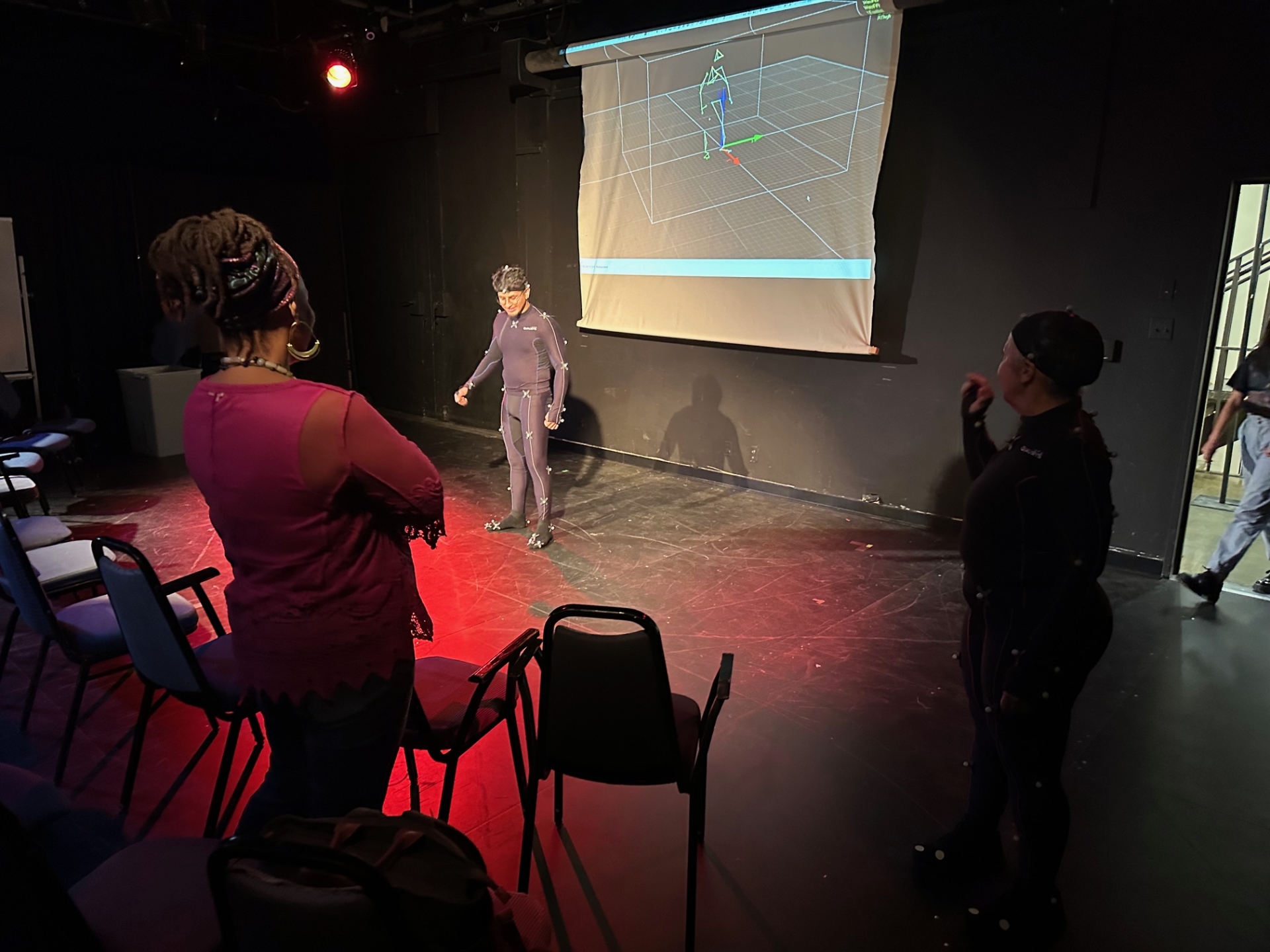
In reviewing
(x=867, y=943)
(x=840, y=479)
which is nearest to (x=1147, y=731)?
(x=867, y=943)

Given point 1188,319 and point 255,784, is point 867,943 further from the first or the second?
point 1188,319

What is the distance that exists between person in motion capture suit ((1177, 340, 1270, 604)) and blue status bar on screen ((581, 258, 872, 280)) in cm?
206

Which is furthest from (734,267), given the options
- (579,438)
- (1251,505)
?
(1251,505)

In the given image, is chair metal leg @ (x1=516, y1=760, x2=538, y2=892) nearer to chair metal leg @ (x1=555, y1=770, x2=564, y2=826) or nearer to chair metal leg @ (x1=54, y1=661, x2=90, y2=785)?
chair metal leg @ (x1=555, y1=770, x2=564, y2=826)

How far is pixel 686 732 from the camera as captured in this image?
6.66ft

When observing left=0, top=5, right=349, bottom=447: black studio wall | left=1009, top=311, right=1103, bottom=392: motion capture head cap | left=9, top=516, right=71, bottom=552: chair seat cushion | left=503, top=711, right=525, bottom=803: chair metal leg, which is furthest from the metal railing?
left=0, top=5, right=349, bottom=447: black studio wall

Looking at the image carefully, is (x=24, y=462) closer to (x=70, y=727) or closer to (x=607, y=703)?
(x=70, y=727)

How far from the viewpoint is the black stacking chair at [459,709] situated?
1.93 m

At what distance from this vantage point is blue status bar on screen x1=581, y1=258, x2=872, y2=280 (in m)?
5.17

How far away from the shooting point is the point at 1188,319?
414 cm

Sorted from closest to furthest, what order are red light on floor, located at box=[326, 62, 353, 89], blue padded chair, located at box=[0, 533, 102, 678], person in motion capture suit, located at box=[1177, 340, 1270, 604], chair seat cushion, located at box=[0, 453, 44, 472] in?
1. blue padded chair, located at box=[0, 533, 102, 678]
2. person in motion capture suit, located at box=[1177, 340, 1270, 604]
3. chair seat cushion, located at box=[0, 453, 44, 472]
4. red light on floor, located at box=[326, 62, 353, 89]

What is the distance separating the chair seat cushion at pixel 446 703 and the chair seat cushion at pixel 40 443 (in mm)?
4259

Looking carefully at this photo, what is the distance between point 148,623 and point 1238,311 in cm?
847

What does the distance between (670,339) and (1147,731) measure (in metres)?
4.35
